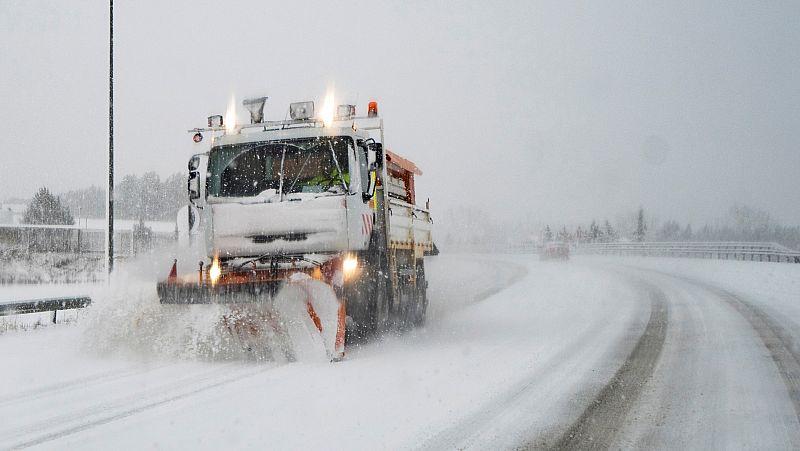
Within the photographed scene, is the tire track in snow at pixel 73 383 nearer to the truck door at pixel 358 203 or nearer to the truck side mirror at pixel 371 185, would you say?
the truck door at pixel 358 203

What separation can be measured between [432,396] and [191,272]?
12.3 feet

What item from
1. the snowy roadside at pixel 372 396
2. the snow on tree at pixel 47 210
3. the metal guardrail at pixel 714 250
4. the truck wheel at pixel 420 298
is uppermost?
the snow on tree at pixel 47 210

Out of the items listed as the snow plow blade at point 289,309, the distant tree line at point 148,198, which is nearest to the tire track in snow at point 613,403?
the snow plow blade at point 289,309

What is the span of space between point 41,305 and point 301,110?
17.9 ft

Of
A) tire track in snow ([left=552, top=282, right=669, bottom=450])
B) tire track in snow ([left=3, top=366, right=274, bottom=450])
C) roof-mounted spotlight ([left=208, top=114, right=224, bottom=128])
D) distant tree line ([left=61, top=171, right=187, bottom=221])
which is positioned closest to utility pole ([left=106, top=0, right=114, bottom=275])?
roof-mounted spotlight ([left=208, top=114, right=224, bottom=128])

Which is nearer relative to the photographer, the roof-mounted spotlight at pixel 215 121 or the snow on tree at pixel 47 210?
the roof-mounted spotlight at pixel 215 121

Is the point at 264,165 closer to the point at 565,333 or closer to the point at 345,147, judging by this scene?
the point at 345,147

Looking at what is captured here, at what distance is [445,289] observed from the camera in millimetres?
19484

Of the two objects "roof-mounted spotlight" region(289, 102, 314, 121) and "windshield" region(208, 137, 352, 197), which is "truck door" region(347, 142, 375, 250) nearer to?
"windshield" region(208, 137, 352, 197)

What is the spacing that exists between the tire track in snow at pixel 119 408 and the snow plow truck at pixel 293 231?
2.90 ft

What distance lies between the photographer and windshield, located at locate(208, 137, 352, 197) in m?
8.02

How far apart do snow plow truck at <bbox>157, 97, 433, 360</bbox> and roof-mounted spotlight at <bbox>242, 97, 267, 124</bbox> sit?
0.01 meters

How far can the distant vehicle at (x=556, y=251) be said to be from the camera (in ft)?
146

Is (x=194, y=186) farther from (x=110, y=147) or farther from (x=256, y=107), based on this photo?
(x=110, y=147)
